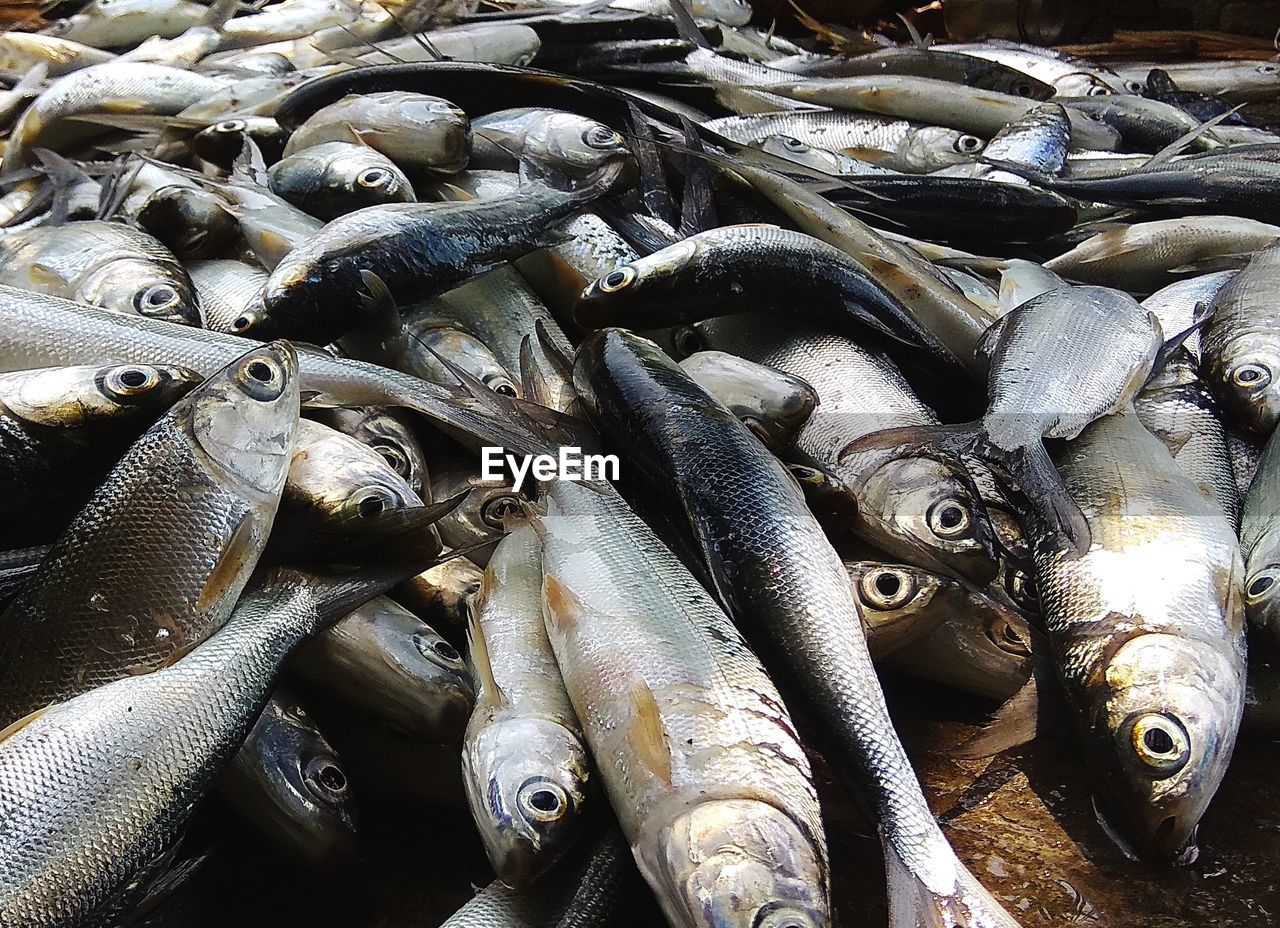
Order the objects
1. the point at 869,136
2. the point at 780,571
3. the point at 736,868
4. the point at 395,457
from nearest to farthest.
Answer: the point at 736,868
the point at 780,571
the point at 395,457
the point at 869,136

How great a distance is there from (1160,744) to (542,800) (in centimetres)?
119

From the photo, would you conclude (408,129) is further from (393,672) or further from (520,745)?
(520,745)

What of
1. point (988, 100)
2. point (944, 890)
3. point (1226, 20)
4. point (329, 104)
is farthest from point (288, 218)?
point (1226, 20)

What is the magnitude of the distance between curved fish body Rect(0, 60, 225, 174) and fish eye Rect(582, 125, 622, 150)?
1.84 meters

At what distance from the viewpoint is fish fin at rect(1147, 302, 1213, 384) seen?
2791 millimetres

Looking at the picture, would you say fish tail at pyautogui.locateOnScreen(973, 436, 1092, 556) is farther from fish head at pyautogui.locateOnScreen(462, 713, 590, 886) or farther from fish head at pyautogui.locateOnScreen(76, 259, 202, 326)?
fish head at pyautogui.locateOnScreen(76, 259, 202, 326)

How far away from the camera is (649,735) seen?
1647mm

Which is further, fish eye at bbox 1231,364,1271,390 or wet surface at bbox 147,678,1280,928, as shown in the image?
fish eye at bbox 1231,364,1271,390

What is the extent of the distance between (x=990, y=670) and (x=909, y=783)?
53 cm

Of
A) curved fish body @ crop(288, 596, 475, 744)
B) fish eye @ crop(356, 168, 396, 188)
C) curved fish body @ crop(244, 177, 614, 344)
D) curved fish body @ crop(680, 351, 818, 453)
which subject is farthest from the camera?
fish eye @ crop(356, 168, 396, 188)

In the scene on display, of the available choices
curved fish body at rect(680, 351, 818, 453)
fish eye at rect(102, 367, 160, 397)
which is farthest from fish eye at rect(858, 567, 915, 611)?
fish eye at rect(102, 367, 160, 397)

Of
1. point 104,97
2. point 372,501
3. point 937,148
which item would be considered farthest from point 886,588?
point 104,97

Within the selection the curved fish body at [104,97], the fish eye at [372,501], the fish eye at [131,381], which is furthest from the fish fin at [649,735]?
the curved fish body at [104,97]

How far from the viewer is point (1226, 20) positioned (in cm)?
739
